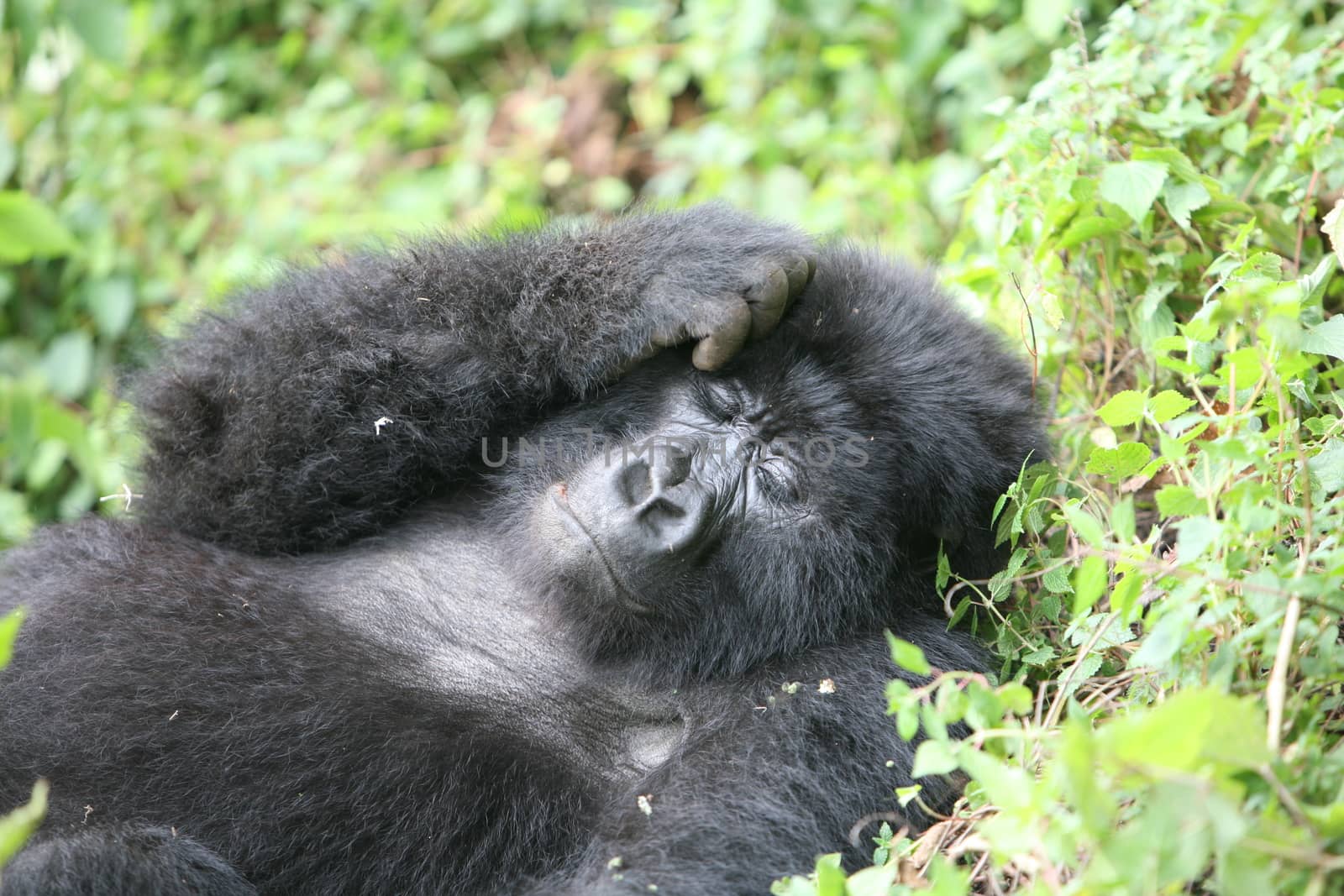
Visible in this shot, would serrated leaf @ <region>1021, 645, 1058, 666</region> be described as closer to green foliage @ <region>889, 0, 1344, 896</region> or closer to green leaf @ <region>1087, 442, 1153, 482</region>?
green foliage @ <region>889, 0, 1344, 896</region>

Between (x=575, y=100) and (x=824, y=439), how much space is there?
3.89 m

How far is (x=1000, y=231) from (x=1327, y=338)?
1105 mm

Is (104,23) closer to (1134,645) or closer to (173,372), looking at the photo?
(173,372)

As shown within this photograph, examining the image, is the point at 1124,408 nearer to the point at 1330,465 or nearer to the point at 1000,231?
the point at 1330,465


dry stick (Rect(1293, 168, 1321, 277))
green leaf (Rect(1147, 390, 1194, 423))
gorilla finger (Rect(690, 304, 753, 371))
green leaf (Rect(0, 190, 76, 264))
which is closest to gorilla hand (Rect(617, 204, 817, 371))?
gorilla finger (Rect(690, 304, 753, 371))

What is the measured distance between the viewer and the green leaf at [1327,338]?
7.15 feet

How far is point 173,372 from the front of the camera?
295 centimetres

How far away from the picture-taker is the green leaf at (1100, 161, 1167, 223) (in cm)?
277

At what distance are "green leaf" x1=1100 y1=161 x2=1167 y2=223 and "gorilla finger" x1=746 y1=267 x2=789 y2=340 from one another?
0.87m

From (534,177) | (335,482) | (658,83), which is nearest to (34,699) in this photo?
(335,482)

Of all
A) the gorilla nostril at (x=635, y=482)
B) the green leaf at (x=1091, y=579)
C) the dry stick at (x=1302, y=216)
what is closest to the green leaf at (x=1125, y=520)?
the green leaf at (x=1091, y=579)

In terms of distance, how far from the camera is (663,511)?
8.05 ft

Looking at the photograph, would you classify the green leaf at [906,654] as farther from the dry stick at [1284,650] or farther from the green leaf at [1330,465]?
the green leaf at [1330,465]

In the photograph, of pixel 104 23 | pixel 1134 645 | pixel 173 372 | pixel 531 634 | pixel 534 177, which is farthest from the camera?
pixel 534 177
